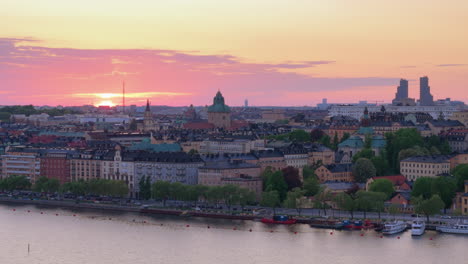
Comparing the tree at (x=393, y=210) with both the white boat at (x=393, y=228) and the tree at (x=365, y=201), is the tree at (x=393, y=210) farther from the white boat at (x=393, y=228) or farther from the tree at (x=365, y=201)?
the white boat at (x=393, y=228)

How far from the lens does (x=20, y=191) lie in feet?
170

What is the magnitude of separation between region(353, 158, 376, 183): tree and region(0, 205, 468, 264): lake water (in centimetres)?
1108

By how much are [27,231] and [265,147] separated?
2576 cm

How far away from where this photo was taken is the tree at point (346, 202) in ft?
127

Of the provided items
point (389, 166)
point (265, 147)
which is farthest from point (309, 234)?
point (265, 147)

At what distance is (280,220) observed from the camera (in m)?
38.7

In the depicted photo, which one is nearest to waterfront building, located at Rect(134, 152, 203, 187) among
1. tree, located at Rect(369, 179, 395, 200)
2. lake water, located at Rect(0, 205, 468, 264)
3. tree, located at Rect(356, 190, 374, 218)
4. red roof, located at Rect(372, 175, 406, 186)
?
lake water, located at Rect(0, 205, 468, 264)

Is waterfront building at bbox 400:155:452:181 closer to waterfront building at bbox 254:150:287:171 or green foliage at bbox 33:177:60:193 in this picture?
waterfront building at bbox 254:150:287:171

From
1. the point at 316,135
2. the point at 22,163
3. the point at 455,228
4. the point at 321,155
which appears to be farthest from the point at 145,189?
the point at 316,135

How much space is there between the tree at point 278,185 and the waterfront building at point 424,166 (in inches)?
290

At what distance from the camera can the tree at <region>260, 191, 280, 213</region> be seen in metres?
41.0

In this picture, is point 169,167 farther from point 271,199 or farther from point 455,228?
point 455,228

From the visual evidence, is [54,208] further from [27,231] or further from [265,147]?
[265,147]

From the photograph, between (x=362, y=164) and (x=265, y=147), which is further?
(x=265, y=147)
